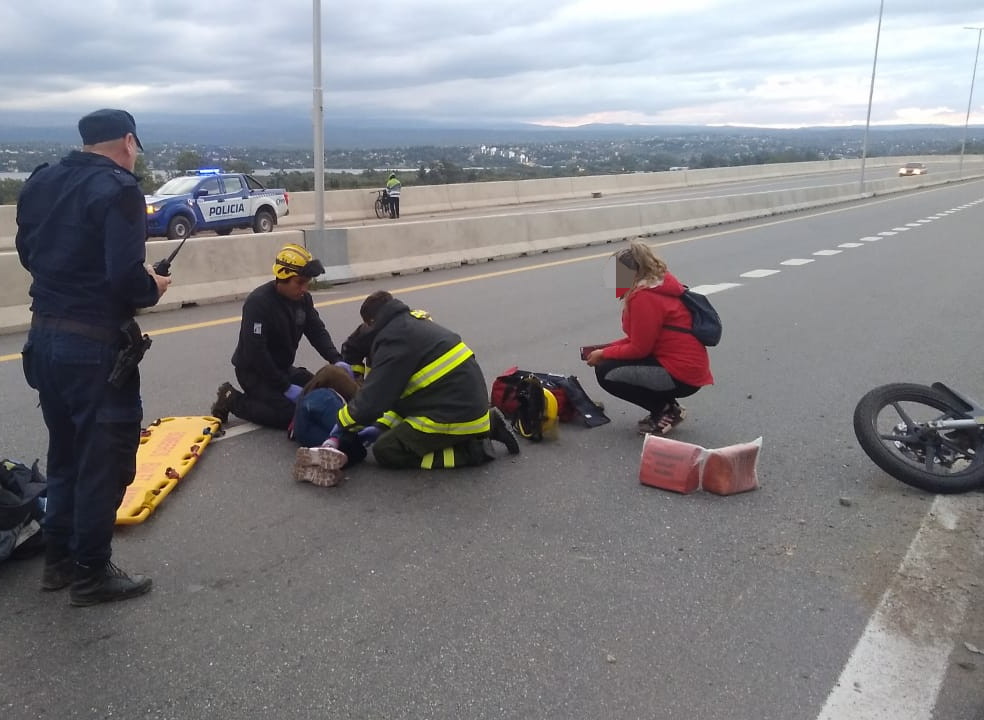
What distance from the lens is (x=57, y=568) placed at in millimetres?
3949

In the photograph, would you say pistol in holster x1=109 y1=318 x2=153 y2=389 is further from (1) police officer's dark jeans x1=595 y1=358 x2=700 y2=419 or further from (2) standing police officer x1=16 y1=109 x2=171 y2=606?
(1) police officer's dark jeans x1=595 y1=358 x2=700 y2=419

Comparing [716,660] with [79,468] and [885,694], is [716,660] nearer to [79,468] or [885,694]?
[885,694]

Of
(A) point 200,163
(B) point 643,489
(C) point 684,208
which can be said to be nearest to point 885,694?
(B) point 643,489

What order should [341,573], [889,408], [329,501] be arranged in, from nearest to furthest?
[341,573], [329,501], [889,408]

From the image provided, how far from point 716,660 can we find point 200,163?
75.1 feet

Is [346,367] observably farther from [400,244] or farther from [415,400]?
[400,244]

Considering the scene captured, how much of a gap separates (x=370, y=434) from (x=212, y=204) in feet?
58.0

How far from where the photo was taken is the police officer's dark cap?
3.55 metres

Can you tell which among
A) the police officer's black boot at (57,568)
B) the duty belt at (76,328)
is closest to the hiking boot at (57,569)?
the police officer's black boot at (57,568)

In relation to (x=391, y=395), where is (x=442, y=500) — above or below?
below

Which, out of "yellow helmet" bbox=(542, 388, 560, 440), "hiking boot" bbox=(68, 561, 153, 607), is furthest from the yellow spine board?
"yellow helmet" bbox=(542, 388, 560, 440)

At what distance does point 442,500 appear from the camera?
5035 millimetres

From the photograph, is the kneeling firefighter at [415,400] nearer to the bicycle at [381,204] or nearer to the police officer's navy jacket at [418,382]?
the police officer's navy jacket at [418,382]

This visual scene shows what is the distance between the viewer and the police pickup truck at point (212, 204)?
2045 cm
